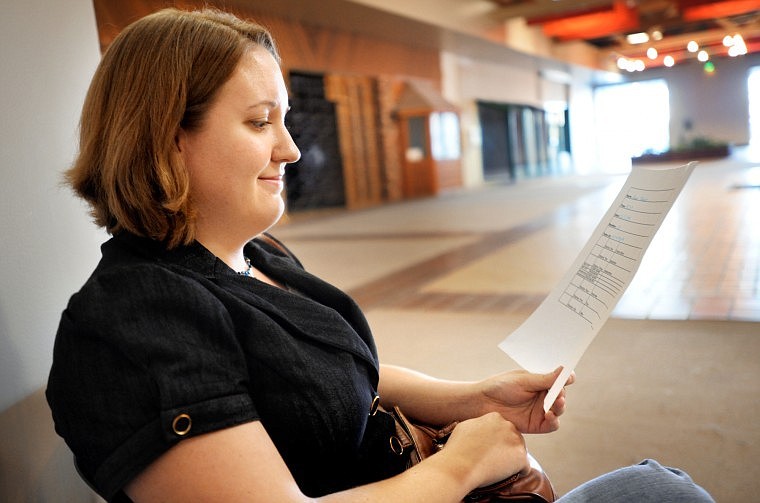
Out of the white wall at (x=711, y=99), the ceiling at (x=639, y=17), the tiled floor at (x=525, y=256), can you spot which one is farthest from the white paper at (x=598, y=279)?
the white wall at (x=711, y=99)

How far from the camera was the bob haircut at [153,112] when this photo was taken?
2.91ft

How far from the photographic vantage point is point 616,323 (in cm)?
352

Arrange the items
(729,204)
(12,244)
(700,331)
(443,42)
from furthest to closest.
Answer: (443,42) → (729,204) → (700,331) → (12,244)

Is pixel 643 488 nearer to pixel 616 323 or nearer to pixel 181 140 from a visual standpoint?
pixel 181 140

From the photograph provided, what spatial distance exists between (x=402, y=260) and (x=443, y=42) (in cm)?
1016

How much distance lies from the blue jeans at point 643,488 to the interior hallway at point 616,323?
1107 mm

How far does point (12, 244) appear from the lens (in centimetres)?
121

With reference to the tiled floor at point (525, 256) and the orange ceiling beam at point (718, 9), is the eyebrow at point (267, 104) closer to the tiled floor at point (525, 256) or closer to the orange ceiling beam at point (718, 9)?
the tiled floor at point (525, 256)

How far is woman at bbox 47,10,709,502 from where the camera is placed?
768 mm

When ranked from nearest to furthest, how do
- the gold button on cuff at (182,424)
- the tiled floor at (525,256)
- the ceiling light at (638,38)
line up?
the gold button on cuff at (182,424)
the tiled floor at (525,256)
the ceiling light at (638,38)

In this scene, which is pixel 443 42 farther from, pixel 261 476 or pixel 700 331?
pixel 261 476

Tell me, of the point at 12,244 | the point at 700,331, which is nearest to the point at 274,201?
the point at 12,244

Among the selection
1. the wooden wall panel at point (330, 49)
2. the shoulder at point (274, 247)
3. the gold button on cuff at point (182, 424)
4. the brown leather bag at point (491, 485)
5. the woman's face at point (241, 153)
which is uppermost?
the wooden wall panel at point (330, 49)

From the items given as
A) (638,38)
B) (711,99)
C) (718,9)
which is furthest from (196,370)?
(711,99)
